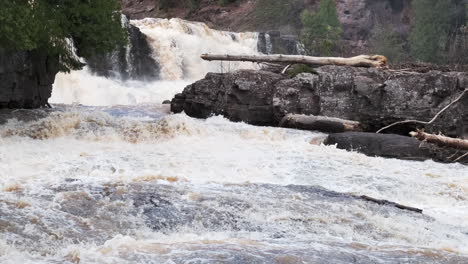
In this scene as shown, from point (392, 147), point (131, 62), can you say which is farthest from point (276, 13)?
point (392, 147)

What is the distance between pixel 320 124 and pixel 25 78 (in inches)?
317

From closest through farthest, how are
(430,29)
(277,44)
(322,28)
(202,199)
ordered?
1. (202,199)
2. (430,29)
3. (277,44)
4. (322,28)

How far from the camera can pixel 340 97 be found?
17.8 metres

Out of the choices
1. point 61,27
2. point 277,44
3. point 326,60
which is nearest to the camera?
point 61,27

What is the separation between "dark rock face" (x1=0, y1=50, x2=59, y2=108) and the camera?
15164 millimetres

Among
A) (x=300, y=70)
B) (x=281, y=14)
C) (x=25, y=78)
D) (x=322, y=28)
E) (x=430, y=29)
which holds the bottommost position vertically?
(x=300, y=70)

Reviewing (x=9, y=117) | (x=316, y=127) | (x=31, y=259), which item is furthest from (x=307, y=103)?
(x=31, y=259)

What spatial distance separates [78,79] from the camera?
2539cm

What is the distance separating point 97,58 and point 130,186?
19.0 metres

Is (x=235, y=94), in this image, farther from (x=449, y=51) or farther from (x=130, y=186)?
(x=449, y=51)

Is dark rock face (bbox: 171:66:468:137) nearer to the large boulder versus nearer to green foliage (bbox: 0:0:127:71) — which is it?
the large boulder

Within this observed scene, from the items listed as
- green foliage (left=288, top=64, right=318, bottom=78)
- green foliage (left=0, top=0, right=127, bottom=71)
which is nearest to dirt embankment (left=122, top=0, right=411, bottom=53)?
green foliage (left=288, top=64, right=318, bottom=78)

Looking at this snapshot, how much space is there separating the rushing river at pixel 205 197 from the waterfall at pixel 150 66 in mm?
9334

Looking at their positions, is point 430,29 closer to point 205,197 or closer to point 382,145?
point 382,145
